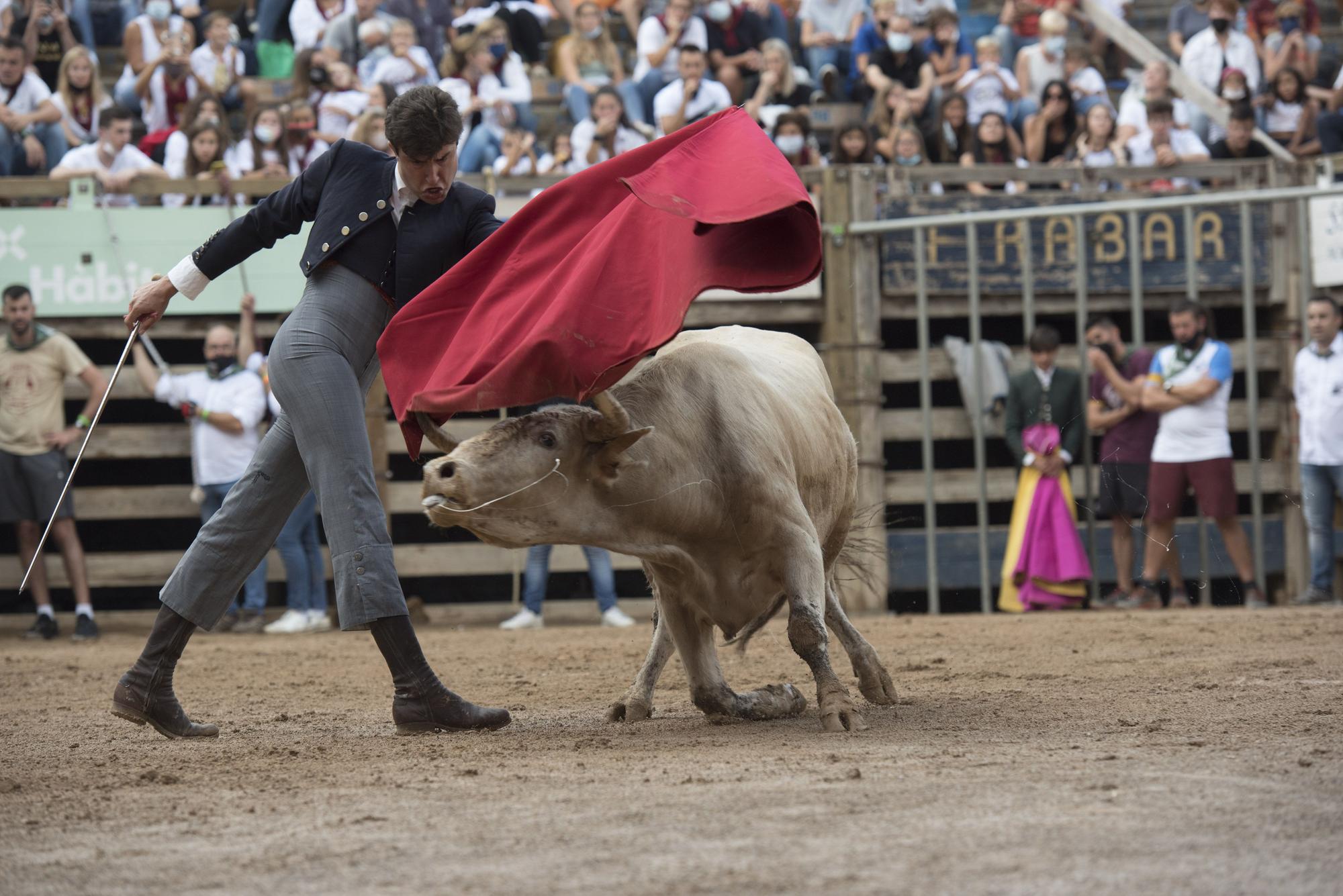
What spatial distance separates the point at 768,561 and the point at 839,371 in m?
6.25

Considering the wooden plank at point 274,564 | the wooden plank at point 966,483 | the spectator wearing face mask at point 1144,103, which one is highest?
the spectator wearing face mask at point 1144,103

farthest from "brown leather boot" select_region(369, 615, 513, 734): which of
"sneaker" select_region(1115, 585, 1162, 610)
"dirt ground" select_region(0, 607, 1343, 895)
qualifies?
"sneaker" select_region(1115, 585, 1162, 610)

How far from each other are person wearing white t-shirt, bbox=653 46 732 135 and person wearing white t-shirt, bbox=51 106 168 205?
386cm

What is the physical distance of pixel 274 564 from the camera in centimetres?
1166

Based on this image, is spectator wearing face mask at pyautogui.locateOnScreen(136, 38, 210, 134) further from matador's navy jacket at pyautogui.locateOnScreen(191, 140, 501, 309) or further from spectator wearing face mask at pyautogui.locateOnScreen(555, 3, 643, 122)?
matador's navy jacket at pyautogui.locateOnScreen(191, 140, 501, 309)

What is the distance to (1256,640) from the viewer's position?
776cm

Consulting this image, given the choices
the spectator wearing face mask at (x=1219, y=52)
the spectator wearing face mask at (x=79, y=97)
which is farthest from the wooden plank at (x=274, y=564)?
the spectator wearing face mask at (x=1219, y=52)

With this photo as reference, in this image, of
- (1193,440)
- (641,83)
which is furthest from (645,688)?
(641,83)

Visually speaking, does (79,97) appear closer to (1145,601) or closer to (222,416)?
(222,416)

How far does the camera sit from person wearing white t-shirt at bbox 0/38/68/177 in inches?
469

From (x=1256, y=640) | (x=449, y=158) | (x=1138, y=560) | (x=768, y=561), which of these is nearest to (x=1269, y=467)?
(x=1138, y=560)

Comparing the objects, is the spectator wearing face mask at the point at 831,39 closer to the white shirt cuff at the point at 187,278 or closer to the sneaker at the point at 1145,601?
the sneaker at the point at 1145,601

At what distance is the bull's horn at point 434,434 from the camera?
4.91m

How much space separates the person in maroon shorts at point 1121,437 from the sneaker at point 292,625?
532 centimetres
